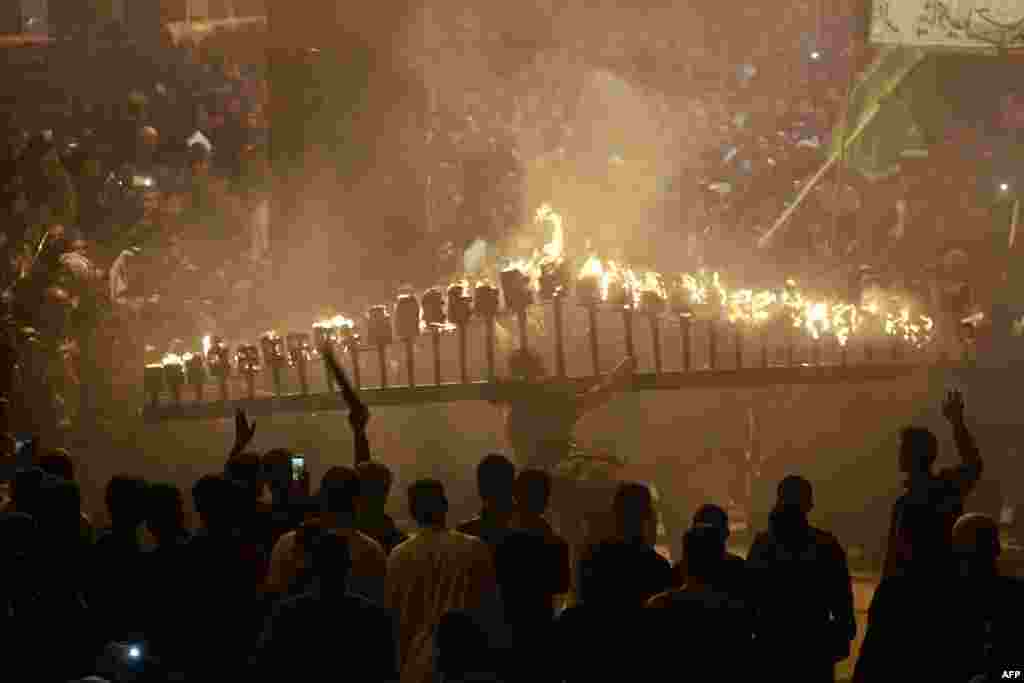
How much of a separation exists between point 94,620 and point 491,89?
1908 cm

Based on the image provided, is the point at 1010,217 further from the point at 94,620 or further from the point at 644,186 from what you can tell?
the point at 94,620

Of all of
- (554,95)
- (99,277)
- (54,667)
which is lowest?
(54,667)

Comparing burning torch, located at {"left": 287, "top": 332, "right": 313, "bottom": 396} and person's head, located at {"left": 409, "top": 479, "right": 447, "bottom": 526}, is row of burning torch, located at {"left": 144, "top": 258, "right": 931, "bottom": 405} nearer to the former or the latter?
burning torch, located at {"left": 287, "top": 332, "right": 313, "bottom": 396}

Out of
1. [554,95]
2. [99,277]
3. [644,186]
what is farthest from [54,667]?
[554,95]

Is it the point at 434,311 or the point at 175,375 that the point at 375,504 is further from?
the point at 175,375

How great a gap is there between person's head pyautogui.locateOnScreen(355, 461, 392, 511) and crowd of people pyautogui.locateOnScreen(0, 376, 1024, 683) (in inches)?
0.4

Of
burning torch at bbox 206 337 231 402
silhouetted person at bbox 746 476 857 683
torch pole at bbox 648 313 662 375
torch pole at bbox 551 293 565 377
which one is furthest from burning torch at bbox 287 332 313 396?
silhouetted person at bbox 746 476 857 683

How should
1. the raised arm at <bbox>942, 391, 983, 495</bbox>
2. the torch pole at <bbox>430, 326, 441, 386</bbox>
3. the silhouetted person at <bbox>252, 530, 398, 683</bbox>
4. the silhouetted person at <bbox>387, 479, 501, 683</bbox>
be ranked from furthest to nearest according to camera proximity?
1. the torch pole at <bbox>430, 326, 441, 386</bbox>
2. the raised arm at <bbox>942, 391, 983, 495</bbox>
3. the silhouetted person at <bbox>387, 479, 501, 683</bbox>
4. the silhouetted person at <bbox>252, 530, 398, 683</bbox>

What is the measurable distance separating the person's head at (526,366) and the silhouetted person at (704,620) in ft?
17.2

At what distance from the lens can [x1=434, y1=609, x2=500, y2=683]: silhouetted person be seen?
15.5ft

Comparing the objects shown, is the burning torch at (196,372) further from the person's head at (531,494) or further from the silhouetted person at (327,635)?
the silhouetted person at (327,635)

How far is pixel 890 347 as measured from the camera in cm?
1150

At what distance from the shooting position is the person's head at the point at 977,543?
5.81 meters

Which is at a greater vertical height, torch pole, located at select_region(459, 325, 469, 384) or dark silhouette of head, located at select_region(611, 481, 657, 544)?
torch pole, located at select_region(459, 325, 469, 384)
